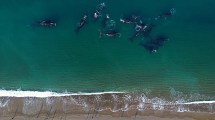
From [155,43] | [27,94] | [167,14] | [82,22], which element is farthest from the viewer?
[82,22]

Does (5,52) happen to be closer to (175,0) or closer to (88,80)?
(88,80)

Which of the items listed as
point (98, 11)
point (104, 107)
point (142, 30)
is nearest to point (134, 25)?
point (142, 30)

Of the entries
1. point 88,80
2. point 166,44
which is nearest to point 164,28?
point 166,44

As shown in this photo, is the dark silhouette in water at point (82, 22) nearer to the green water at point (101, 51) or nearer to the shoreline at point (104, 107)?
the green water at point (101, 51)

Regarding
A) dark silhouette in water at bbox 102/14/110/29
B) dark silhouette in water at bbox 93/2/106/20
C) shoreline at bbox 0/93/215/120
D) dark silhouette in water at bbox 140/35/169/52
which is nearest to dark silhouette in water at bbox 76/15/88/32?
dark silhouette in water at bbox 93/2/106/20

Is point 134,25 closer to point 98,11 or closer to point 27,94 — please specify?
point 98,11
